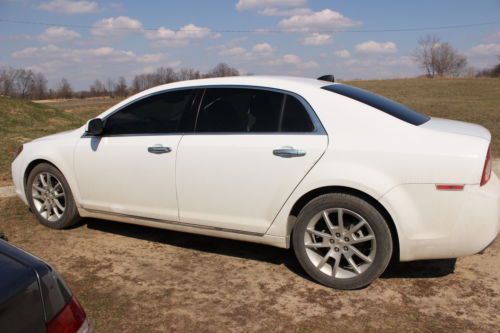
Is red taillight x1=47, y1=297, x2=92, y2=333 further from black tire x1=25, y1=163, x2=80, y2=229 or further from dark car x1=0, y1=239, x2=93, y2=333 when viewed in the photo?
black tire x1=25, y1=163, x2=80, y2=229

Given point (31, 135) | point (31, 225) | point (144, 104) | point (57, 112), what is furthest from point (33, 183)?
point (57, 112)

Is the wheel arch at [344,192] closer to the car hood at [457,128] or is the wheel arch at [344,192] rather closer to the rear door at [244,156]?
the rear door at [244,156]

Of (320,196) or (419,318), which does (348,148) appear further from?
(419,318)

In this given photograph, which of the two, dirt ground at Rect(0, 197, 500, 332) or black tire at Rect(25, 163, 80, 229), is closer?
dirt ground at Rect(0, 197, 500, 332)

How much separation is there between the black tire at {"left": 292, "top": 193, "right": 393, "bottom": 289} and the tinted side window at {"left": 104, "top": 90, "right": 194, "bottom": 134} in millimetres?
1427

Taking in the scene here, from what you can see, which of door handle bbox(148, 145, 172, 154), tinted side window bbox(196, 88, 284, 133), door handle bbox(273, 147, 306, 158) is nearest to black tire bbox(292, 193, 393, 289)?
door handle bbox(273, 147, 306, 158)

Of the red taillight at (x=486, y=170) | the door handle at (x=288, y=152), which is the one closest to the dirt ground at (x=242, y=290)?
the red taillight at (x=486, y=170)

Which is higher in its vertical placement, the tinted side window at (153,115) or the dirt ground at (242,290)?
the tinted side window at (153,115)

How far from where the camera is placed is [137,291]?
12.0 ft

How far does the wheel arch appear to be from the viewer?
3.45 metres

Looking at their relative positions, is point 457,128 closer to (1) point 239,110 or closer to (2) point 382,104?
(2) point 382,104

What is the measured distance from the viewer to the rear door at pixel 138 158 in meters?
4.18

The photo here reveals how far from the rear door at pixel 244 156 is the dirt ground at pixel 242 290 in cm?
45

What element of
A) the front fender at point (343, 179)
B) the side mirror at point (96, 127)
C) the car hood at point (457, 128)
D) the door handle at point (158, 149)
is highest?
the side mirror at point (96, 127)
